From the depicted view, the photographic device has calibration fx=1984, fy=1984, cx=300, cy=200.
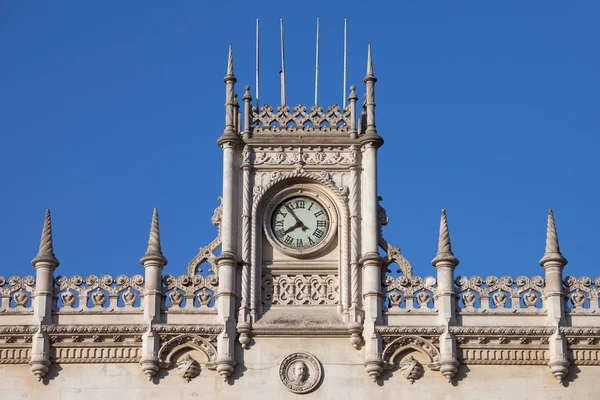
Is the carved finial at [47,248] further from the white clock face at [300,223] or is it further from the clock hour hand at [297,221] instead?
the clock hour hand at [297,221]

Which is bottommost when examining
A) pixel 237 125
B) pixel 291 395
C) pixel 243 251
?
pixel 291 395

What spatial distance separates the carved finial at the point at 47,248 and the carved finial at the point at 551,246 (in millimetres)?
9128

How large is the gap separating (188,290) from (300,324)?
2199mm

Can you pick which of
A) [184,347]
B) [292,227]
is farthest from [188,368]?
[292,227]

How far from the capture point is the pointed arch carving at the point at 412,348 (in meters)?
36.3

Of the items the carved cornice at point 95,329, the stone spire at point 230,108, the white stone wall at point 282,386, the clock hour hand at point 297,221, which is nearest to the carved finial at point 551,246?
the white stone wall at point 282,386

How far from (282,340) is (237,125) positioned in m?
4.43

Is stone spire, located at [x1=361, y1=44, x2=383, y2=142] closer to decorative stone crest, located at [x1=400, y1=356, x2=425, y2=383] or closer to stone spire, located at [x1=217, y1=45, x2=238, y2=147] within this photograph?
stone spire, located at [x1=217, y1=45, x2=238, y2=147]

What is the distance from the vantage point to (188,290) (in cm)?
3684

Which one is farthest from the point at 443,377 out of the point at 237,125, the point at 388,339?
the point at 237,125

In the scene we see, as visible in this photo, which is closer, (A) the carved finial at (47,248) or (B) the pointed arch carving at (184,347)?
(B) the pointed arch carving at (184,347)

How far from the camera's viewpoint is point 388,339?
3634cm

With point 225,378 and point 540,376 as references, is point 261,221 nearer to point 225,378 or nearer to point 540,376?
point 225,378

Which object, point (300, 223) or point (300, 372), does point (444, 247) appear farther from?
point (300, 372)
